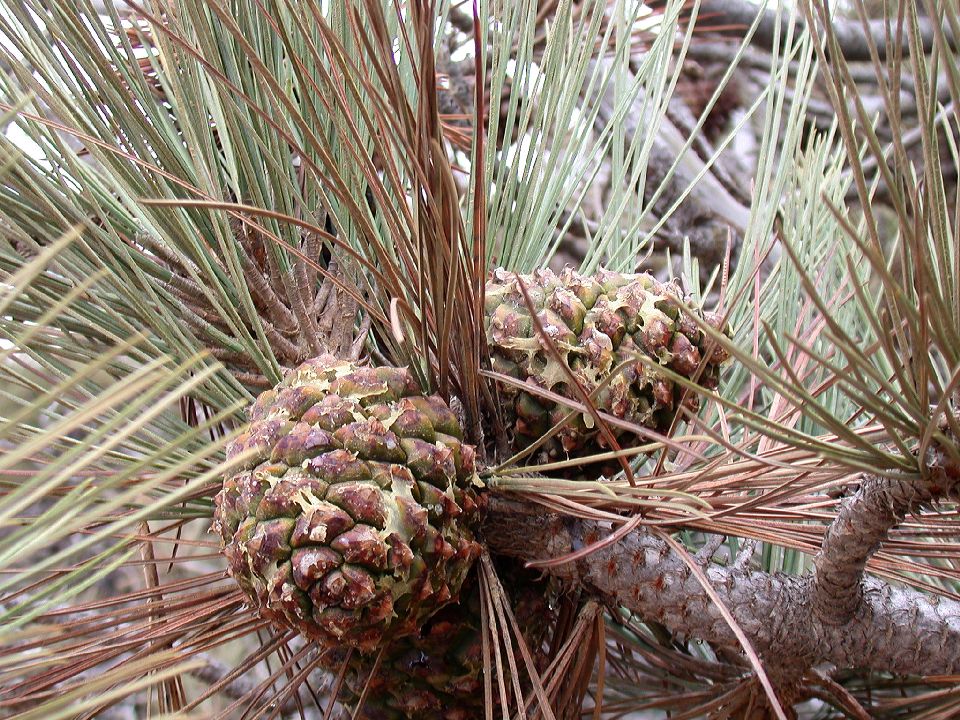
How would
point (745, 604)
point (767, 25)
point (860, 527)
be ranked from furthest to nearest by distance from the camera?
point (767, 25) → point (745, 604) → point (860, 527)

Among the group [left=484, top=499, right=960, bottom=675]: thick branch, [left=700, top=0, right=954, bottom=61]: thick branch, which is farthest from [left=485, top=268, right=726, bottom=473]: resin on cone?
[left=700, top=0, right=954, bottom=61]: thick branch

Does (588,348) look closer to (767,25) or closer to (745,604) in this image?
(745,604)

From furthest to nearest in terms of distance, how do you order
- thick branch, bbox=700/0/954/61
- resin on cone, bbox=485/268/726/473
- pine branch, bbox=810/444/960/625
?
thick branch, bbox=700/0/954/61 → resin on cone, bbox=485/268/726/473 → pine branch, bbox=810/444/960/625

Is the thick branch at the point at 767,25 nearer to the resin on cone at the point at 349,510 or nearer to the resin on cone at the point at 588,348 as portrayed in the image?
the resin on cone at the point at 588,348

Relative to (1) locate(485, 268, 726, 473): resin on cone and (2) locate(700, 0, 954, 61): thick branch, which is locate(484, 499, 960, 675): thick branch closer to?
(1) locate(485, 268, 726, 473): resin on cone

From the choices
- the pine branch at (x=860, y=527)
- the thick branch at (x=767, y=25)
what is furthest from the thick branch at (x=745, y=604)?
the thick branch at (x=767, y=25)

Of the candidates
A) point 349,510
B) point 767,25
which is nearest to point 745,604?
point 349,510
